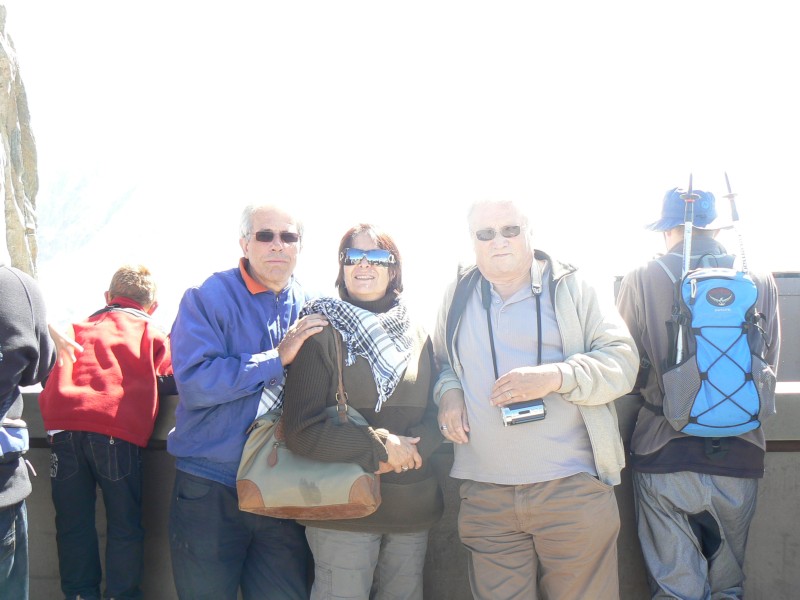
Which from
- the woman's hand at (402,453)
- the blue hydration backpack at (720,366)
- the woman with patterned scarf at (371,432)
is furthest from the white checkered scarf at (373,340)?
the blue hydration backpack at (720,366)

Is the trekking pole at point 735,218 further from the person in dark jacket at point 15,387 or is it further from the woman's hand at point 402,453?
the person in dark jacket at point 15,387

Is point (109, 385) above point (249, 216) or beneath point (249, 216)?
beneath

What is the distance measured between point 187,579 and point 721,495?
240 cm

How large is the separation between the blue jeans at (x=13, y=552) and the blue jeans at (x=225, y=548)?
0.59m

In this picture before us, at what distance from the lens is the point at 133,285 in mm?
4367

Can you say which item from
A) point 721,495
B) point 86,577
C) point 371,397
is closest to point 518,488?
point 371,397

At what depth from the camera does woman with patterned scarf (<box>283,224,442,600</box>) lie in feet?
9.53

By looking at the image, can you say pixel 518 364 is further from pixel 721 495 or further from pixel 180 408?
pixel 180 408

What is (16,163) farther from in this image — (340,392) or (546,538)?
(546,538)

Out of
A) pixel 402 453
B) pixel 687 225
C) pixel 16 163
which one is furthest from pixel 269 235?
pixel 16 163

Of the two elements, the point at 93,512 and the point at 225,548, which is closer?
the point at 225,548

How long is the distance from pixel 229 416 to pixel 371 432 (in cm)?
67

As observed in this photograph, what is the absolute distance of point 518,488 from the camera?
9.80 feet

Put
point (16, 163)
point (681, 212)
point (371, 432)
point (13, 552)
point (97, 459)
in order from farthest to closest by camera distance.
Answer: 1. point (16, 163)
2. point (97, 459)
3. point (681, 212)
4. point (371, 432)
5. point (13, 552)
